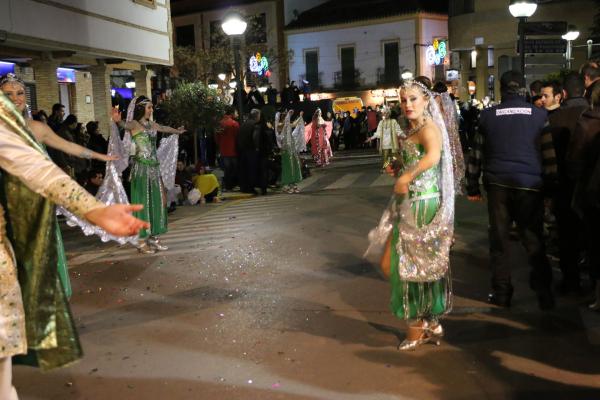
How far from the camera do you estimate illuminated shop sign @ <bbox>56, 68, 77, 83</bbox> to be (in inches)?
806

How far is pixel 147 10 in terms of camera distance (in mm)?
21047

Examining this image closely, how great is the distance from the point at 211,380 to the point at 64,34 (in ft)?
45.7

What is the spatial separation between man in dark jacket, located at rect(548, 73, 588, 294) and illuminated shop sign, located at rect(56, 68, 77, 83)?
16867 millimetres

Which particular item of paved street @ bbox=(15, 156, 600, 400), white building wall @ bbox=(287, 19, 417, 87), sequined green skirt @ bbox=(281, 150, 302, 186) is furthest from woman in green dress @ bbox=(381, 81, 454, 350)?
white building wall @ bbox=(287, 19, 417, 87)

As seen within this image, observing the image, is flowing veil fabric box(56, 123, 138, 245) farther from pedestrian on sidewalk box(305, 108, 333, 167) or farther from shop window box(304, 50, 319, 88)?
shop window box(304, 50, 319, 88)

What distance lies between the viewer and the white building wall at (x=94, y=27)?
1509 centimetres

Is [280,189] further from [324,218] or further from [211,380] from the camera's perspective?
[211,380]

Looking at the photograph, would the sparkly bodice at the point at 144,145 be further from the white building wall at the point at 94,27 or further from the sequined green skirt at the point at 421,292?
the white building wall at the point at 94,27

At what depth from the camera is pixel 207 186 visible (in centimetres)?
1472

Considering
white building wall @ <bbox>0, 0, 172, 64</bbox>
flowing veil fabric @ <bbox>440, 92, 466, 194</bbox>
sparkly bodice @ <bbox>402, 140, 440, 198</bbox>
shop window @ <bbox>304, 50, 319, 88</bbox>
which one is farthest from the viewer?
shop window @ <bbox>304, 50, 319, 88</bbox>

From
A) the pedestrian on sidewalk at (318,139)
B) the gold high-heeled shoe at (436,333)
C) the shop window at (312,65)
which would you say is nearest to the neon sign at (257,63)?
the shop window at (312,65)

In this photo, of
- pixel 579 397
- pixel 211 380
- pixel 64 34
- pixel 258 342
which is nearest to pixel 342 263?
pixel 258 342

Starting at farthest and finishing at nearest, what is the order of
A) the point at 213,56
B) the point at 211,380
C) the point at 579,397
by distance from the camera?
the point at 213,56 → the point at 211,380 → the point at 579,397

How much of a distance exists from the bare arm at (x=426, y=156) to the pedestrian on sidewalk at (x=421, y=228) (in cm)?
2
